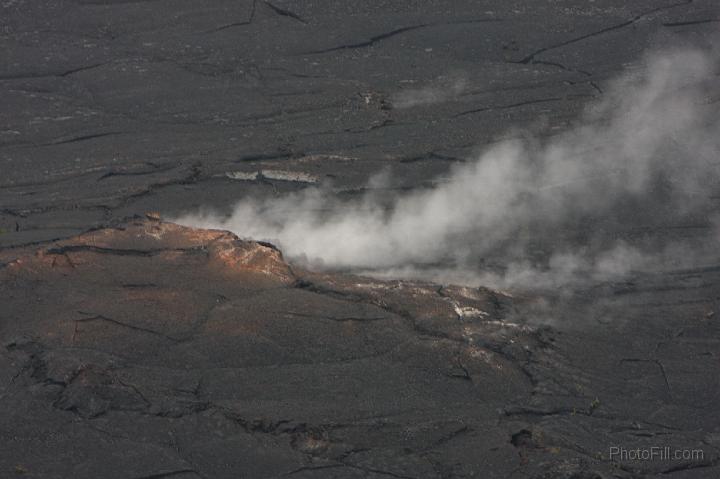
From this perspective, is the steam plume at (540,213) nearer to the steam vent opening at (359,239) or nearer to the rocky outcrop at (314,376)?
the steam vent opening at (359,239)

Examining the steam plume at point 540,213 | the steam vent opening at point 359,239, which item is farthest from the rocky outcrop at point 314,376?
the steam plume at point 540,213

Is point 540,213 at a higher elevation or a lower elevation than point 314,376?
higher

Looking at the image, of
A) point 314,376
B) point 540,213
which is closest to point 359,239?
point 540,213

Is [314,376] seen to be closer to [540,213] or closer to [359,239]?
[359,239]

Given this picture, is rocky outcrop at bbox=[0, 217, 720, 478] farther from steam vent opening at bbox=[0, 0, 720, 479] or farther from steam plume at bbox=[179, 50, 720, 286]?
steam plume at bbox=[179, 50, 720, 286]

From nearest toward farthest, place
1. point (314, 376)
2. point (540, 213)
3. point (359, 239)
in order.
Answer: point (314, 376)
point (359, 239)
point (540, 213)

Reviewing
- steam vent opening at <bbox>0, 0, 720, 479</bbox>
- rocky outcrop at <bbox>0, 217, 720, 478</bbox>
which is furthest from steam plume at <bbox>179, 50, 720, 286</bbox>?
rocky outcrop at <bbox>0, 217, 720, 478</bbox>

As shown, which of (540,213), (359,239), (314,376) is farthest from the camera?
(540,213)

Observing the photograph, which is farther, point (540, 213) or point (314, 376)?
point (540, 213)

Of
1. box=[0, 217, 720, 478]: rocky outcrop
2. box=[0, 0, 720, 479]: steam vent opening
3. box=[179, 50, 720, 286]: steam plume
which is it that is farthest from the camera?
box=[179, 50, 720, 286]: steam plume

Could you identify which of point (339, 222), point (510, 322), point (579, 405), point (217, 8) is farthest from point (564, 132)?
point (217, 8)
